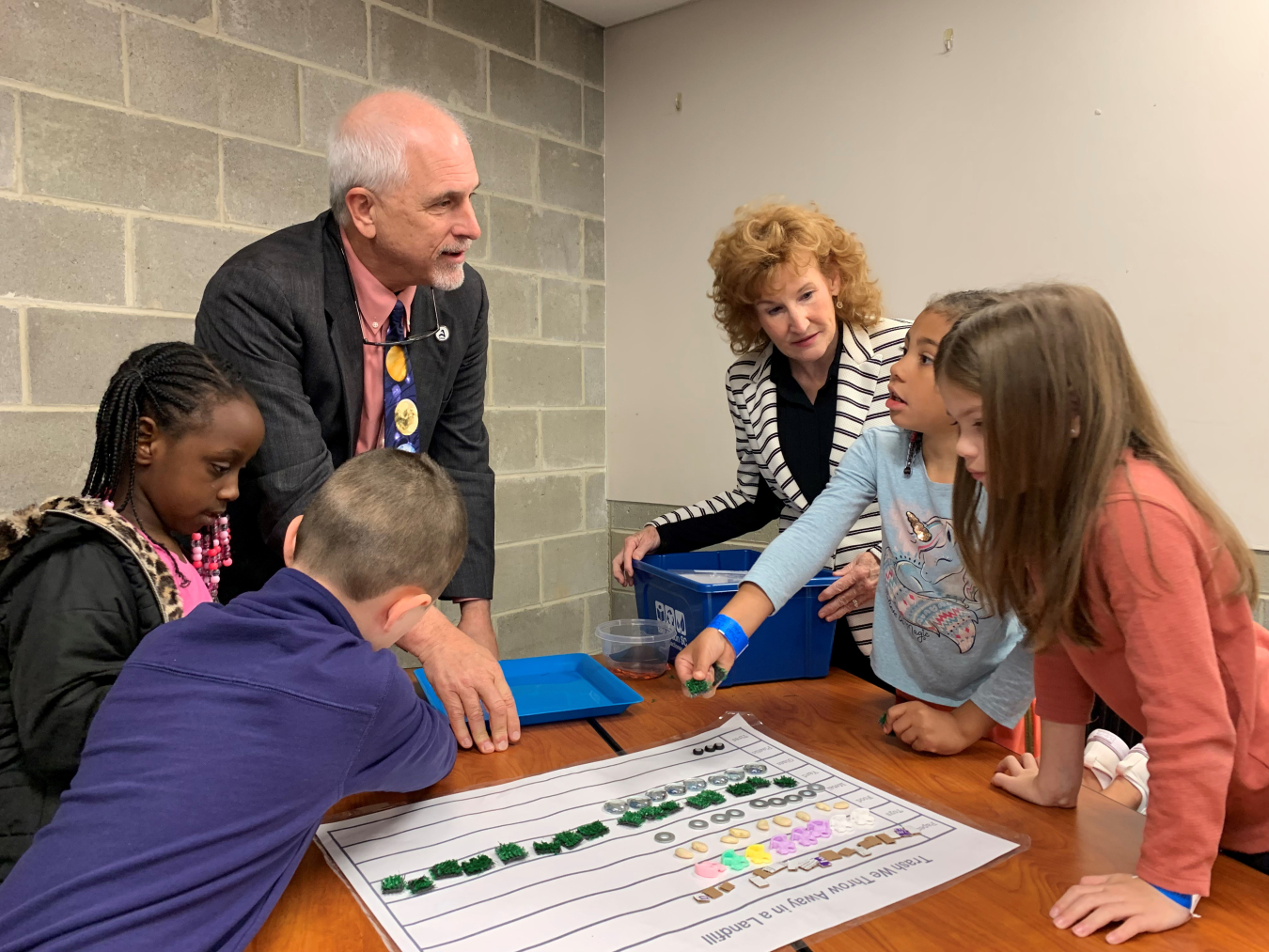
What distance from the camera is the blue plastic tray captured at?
1.36 metres

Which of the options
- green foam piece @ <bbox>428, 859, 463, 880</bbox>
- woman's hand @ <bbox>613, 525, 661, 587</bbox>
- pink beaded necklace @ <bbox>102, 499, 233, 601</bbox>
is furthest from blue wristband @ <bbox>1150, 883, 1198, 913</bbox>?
pink beaded necklace @ <bbox>102, 499, 233, 601</bbox>

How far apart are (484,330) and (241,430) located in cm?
75

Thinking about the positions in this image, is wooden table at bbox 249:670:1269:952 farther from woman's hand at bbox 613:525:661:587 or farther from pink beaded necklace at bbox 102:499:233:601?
pink beaded necklace at bbox 102:499:233:601

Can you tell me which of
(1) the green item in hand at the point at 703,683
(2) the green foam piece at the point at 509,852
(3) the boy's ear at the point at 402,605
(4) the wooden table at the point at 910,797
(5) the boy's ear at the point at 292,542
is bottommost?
(4) the wooden table at the point at 910,797

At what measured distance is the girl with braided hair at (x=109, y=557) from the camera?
1039 millimetres

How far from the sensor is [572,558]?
3.50 meters

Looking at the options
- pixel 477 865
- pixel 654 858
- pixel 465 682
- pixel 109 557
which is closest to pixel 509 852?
pixel 477 865

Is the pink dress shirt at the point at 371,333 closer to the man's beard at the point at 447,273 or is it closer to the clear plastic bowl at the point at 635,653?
the man's beard at the point at 447,273

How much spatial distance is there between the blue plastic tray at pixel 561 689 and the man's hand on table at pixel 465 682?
0.23 ft

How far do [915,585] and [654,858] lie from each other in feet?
2.04

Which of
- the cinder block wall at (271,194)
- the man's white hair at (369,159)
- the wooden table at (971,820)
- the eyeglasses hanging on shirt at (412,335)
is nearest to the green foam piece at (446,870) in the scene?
the wooden table at (971,820)

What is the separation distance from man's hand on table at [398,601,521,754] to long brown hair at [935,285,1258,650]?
72cm

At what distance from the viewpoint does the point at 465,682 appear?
1.30 m

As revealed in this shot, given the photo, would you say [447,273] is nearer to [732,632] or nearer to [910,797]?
[732,632]
